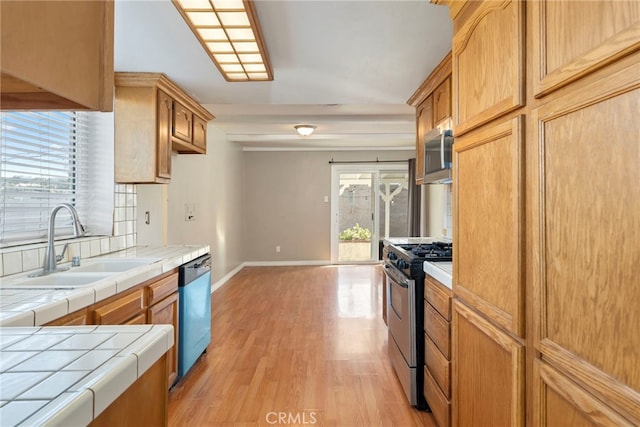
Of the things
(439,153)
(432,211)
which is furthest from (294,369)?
(432,211)

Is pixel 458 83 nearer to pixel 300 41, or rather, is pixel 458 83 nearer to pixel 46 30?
pixel 300 41

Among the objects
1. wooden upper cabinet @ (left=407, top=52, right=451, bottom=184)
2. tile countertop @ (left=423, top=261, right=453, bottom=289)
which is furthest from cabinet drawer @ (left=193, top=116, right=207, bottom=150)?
tile countertop @ (left=423, top=261, right=453, bottom=289)

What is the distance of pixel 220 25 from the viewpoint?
1926mm

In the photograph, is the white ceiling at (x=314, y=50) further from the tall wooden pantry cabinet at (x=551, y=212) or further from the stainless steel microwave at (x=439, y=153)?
the tall wooden pantry cabinet at (x=551, y=212)

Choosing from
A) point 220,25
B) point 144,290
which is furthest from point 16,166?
point 220,25

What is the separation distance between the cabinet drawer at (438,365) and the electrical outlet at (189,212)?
3092 millimetres

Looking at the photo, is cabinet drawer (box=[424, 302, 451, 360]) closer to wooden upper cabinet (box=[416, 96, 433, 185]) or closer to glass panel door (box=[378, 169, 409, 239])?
wooden upper cabinet (box=[416, 96, 433, 185])

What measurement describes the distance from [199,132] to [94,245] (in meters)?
1.58

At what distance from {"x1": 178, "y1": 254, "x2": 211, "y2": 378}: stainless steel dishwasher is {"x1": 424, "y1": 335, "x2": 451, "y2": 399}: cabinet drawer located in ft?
5.29

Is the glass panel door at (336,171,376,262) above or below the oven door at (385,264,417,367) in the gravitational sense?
above

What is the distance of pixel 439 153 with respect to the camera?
2287 mm

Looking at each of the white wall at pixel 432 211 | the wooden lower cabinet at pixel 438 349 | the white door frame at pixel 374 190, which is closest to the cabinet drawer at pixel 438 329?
the wooden lower cabinet at pixel 438 349

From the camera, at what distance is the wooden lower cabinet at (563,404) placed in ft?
2.43

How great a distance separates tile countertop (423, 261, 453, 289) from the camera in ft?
5.56
